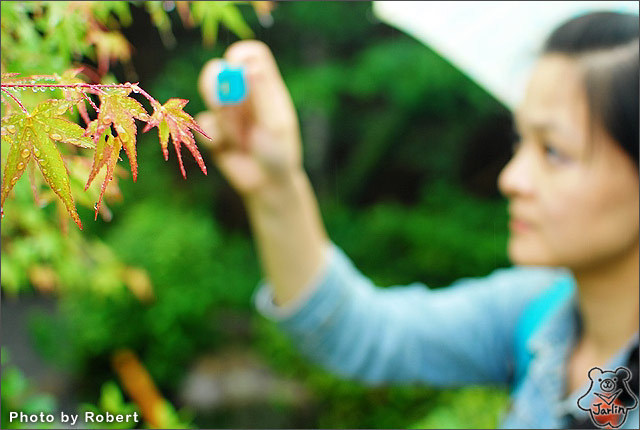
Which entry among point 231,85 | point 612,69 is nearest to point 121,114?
point 231,85

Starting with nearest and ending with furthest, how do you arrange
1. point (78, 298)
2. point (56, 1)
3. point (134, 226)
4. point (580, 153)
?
point (56, 1)
point (580, 153)
point (78, 298)
point (134, 226)

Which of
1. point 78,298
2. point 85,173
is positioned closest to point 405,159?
point 78,298

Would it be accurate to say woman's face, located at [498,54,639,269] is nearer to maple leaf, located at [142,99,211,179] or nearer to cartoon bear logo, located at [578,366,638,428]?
cartoon bear logo, located at [578,366,638,428]

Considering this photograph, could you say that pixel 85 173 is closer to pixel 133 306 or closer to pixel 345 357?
pixel 345 357

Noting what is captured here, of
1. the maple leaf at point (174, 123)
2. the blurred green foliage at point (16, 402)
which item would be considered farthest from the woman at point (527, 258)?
the maple leaf at point (174, 123)

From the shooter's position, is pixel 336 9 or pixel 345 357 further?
pixel 336 9

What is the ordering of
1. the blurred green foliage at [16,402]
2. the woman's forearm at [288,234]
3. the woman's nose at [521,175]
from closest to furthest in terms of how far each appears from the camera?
the blurred green foliage at [16,402], the woman's nose at [521,175], the woman's forearm at [288,234]

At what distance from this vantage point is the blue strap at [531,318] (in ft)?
3.06

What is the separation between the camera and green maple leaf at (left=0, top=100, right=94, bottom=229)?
378 mm

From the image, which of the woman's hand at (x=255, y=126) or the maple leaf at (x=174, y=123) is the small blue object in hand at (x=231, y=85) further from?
the maple leaf at (x=174, y=123)

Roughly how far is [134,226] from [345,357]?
5.55 ft

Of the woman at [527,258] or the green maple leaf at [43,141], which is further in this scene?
the woman at [527,258]

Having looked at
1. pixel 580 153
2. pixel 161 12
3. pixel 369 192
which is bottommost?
pixel 369 192

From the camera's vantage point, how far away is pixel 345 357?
1060 mm
